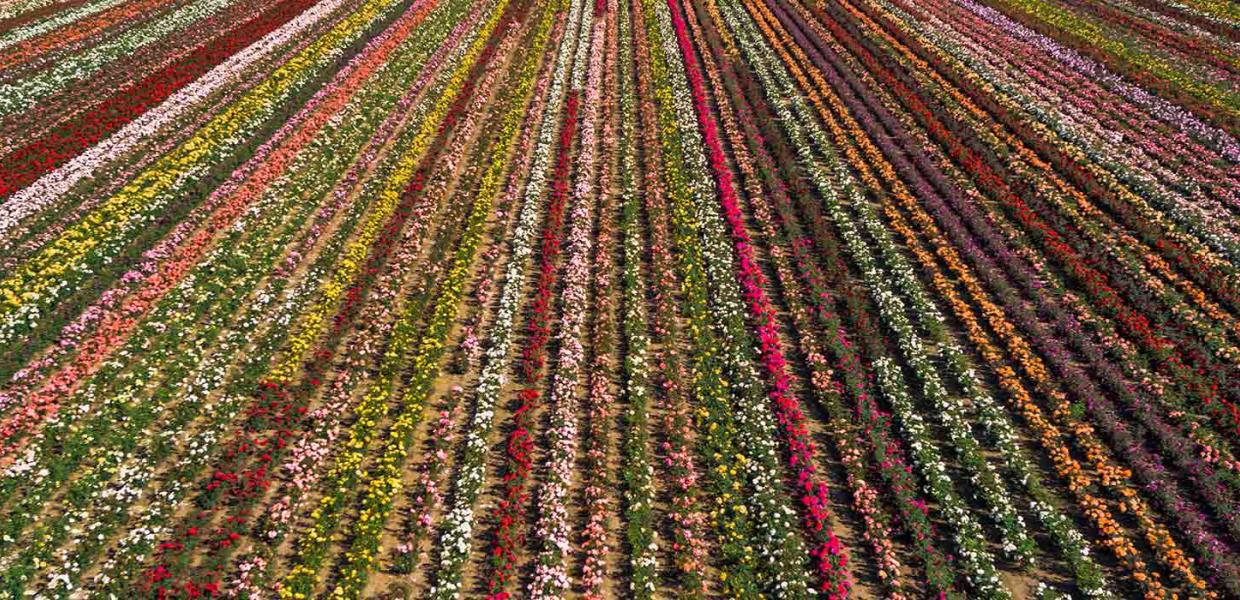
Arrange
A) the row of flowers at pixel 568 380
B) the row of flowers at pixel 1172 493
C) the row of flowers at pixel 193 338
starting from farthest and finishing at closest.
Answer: the row of flowers at pixel 193 338
the row of flowers at pixel 1172 493
the row of flowers at pixel 568 380

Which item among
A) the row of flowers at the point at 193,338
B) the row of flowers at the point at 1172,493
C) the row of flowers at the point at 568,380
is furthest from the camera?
the row of flowers at the point at 193,338

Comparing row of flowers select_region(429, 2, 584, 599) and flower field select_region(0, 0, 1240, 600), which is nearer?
row of flowers select_region(429, 2, 584, 599)

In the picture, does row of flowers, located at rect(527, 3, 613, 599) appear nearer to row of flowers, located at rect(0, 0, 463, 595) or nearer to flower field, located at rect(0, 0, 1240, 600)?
flower field, located at rect(0, 0, 1240, 600)

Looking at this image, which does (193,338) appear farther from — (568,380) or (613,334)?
(613,334)

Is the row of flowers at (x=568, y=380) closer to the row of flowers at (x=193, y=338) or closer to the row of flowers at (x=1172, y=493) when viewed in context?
the row of flowers at (x=193, y=338)

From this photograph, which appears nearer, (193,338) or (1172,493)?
(1172,493)

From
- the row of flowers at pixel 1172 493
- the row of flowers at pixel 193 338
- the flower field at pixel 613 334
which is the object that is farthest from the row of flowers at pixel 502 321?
the row of flowers at pixel 1172 493

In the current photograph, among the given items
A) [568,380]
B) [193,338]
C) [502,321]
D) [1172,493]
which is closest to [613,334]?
[568,380]

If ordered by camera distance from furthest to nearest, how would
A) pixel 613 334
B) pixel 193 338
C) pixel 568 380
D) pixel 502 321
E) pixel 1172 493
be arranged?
pixel 613 334, pixel 502 321, pixel 193 338, pixel 568 380, pixel 1172 493

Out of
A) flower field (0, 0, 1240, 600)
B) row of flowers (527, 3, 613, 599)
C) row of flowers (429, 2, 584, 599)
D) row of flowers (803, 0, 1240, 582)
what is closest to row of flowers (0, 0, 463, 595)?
flower field (0, 0, 1240, 600)
